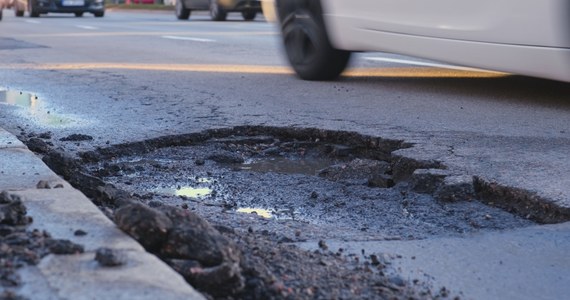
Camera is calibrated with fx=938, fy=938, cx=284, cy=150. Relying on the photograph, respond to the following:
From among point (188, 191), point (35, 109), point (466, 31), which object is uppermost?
point (466, 31)

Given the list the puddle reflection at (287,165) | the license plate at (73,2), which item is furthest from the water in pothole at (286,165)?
the license plate at (73,2)

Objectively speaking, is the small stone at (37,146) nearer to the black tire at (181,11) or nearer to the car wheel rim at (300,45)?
the car wheel rim at (300,45)

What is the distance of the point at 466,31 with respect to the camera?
5758mm

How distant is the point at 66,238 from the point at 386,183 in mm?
1825

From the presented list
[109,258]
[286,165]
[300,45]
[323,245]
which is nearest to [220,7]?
[300,45]

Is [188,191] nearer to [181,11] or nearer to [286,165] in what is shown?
[286,165]

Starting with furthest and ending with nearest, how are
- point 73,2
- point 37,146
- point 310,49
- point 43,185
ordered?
point 73,2, point 310,49, point 37,146, point 43,185

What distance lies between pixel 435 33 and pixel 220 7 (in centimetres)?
1533

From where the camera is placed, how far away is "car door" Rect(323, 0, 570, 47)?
16.8 ft

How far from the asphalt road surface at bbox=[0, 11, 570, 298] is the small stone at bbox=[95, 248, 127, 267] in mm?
1783

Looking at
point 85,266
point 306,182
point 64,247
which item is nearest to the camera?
point 85,266

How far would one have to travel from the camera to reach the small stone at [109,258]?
2.22 metres

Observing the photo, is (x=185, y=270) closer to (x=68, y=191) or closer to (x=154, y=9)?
(x=68, y=191)

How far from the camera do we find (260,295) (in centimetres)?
228
